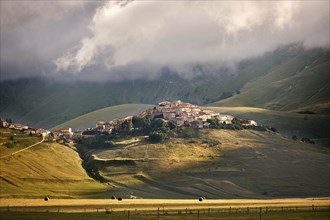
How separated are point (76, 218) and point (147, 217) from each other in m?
13.7

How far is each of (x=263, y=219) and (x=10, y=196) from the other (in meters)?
106

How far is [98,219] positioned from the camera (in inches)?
4186

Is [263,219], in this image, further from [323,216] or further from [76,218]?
[76,218]

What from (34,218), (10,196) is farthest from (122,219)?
(10,196)

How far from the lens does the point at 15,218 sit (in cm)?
10394

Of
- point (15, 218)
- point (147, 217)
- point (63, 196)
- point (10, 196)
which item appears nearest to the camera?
point (15, 218)

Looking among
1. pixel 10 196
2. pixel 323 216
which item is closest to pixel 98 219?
pixel 323 216

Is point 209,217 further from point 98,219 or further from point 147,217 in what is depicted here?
point 98,219

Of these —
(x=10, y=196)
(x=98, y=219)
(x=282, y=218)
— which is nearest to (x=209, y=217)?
(x=282, y=218)

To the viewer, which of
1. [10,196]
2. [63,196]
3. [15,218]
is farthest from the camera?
[63,196]

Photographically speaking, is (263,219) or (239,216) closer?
(263,219)

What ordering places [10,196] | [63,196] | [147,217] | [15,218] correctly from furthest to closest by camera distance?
[63,196], [10,196], [147,217], [15,218]

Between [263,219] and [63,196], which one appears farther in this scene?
[63,196]

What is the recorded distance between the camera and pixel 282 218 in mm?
108625
